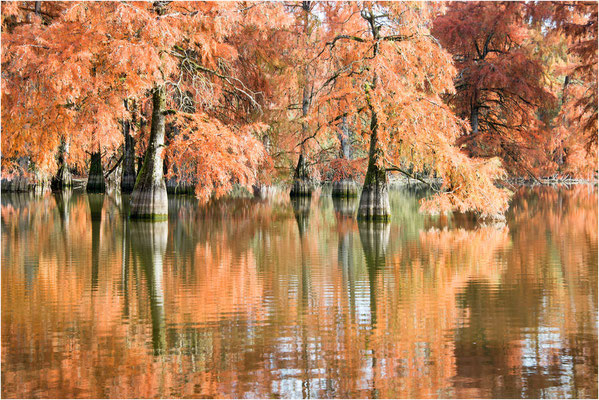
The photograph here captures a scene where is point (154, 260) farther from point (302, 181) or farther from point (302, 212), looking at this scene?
point (302, 181)

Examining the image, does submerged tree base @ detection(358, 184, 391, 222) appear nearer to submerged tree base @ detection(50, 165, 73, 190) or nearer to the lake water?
the lake water

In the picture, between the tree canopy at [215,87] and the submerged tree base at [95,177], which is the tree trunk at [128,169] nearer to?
the submerged tree base at [95,177]

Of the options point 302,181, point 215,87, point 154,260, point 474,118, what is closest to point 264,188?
point 302,181

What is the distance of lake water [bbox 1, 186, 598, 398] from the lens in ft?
15.6

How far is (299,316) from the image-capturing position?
6.68 m

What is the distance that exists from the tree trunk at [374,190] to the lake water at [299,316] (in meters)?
3.12

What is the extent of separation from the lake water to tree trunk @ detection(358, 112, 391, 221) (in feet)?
10.2

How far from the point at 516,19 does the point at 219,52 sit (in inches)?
440

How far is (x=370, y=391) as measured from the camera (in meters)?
4.55

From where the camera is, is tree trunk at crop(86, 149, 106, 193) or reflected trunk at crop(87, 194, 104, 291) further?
tree trunk at crop(86, 149, 106, 193)

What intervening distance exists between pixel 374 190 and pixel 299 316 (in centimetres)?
1056

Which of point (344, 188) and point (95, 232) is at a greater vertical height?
point (344, 188)

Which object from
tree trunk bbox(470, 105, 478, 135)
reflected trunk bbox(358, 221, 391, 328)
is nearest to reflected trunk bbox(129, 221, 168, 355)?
reflected trunk bbox(358, 221, 391, 328)

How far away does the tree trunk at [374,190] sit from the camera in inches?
666
